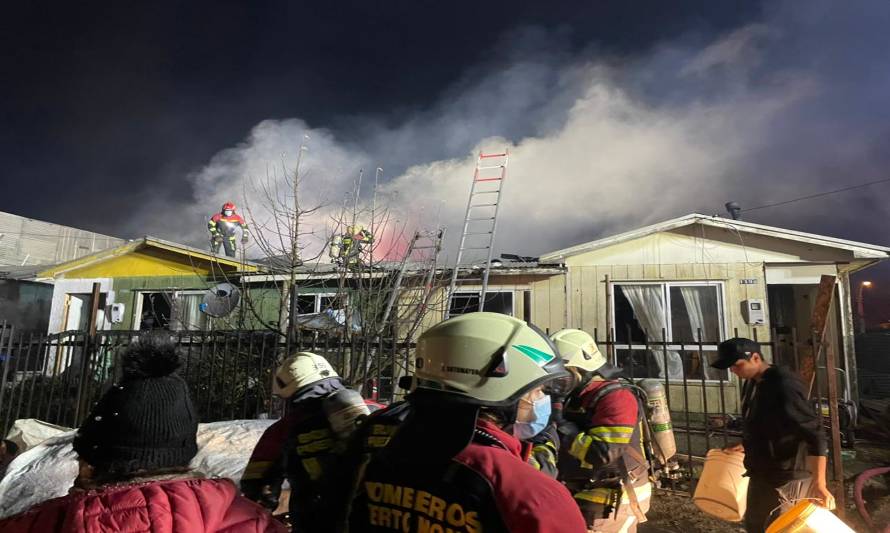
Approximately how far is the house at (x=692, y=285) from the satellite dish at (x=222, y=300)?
6.65 meters

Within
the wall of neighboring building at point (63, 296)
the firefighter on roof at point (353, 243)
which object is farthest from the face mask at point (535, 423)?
the wall of neighboring building at point (63, 296)

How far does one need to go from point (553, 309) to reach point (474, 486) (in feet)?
31.8

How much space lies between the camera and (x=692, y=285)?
10305mm

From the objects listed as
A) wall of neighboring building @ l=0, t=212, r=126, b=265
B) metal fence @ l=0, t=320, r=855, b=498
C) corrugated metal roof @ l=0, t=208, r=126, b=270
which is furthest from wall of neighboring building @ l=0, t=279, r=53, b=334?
metal fence @ l=0, t=320, r=855, b=498

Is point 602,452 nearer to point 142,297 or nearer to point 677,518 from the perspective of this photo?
point 677,518

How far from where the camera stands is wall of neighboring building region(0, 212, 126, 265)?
2942 cm

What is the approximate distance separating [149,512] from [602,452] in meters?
2.15

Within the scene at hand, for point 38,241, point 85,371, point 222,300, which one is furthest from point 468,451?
point 38,241

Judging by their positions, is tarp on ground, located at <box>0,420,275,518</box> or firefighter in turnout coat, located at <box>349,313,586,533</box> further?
tarp on ground, located at <box>0,420,275,518</box>

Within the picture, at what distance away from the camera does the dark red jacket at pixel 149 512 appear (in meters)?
1.18

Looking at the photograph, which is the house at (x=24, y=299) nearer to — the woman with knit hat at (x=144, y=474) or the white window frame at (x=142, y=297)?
the white window frame at (x=142, y=297)

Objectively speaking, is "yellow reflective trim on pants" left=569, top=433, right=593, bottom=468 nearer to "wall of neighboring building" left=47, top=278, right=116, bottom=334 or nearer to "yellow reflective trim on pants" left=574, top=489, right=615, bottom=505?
"yellow reflective trim on pants" left=574, top=489, right=615, bottom=505

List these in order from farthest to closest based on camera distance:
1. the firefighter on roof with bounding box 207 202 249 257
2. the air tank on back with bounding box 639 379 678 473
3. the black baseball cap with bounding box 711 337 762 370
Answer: the firefighter on roof with bounding box 207 202 249 257, the air tank on back with bounding box 639 379 678 473, the black baseball cap with bounding box 711 337 762 370

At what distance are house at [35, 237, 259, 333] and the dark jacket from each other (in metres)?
11.6
